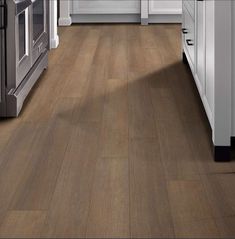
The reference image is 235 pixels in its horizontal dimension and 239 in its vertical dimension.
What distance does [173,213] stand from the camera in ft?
6.36

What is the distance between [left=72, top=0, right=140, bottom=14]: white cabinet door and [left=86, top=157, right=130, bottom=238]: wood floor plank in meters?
4.83

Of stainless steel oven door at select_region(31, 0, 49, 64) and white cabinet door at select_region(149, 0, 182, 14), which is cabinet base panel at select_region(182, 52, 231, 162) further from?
white cabinet door at select_region(149, 0, 182, 14)

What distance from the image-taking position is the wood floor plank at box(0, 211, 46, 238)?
179cm

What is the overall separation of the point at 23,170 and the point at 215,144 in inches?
30.7

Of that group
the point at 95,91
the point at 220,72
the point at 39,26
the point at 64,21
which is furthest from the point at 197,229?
the point at 64,21

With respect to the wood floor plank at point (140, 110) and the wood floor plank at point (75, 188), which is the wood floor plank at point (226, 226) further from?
the wood floor plank at point (140, 110)

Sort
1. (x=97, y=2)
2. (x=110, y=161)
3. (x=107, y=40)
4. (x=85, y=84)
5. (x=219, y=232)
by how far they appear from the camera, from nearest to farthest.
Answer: (x=219, y=232) → (x=110, y=161) → (x=85, y=84) → (x=107, y=40) → (x=97, y=2)

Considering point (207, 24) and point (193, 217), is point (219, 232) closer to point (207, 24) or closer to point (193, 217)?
point (193, 217)

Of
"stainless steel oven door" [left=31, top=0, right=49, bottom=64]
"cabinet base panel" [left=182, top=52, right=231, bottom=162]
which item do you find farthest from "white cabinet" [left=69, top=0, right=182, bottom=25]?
"cabinet base panel" [left=182, top=52, right=231, bottom=162]

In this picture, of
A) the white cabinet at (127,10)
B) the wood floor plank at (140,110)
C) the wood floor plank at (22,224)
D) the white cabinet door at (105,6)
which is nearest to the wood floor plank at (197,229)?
the wood floor plank at (22,224)

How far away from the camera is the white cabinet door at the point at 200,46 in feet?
9.48

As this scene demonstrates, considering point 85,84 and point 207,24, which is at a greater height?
point 207,24

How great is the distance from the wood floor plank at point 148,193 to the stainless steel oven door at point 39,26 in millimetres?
1383

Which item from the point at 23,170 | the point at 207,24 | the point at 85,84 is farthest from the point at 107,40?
the point at 23,170
